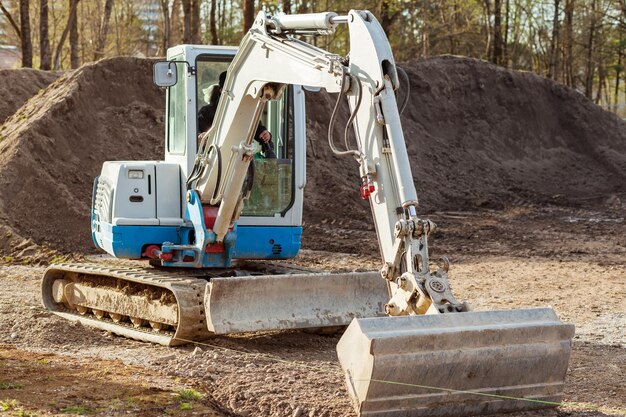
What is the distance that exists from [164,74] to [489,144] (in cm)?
1878

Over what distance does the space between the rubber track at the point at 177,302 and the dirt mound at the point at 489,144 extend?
10193 mm

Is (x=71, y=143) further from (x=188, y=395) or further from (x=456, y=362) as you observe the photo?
(x=456, y=362)

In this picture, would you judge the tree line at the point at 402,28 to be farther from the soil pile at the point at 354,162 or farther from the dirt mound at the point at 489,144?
the soil pile at the point at 354,162

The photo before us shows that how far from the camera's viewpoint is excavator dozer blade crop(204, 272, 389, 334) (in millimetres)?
9078

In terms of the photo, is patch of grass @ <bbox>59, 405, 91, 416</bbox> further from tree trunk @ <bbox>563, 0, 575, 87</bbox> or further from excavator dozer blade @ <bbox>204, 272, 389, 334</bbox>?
tree trunk @ <bbox>563, 0, 575, 87</bbox>

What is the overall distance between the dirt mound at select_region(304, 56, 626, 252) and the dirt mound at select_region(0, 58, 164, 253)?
393 cm

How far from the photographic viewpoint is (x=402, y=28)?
132 feet

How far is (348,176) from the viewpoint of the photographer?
880 inches

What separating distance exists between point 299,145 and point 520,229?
33.6 feet

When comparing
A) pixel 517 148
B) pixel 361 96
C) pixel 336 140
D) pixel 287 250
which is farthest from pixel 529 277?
pixel 517 148

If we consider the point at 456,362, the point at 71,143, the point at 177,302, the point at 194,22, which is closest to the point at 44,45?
the point at 194,22

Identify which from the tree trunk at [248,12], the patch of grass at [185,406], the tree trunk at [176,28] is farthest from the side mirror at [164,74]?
the tree trunk at [176,28]

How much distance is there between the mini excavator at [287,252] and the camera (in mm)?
6379

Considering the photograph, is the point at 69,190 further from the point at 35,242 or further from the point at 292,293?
the point at 292,293
